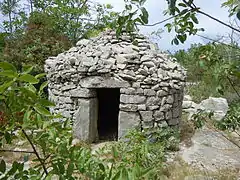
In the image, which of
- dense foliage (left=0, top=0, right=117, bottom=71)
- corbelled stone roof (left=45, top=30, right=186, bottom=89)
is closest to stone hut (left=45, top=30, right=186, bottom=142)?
corbelled stone roof (left=45, top=30, right=186, bottom=89)

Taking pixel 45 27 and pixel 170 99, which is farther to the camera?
pixel 45 27

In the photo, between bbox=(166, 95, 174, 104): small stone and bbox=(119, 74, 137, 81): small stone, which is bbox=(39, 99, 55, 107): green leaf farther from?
bbox=(166, 95, 174, 104): small stone

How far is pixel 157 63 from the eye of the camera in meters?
7.11

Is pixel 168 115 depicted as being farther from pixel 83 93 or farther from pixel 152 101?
pixel 83 93

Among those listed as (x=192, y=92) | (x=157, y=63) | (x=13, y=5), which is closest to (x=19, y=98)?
(x=157, y=63)

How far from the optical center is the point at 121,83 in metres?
6.70

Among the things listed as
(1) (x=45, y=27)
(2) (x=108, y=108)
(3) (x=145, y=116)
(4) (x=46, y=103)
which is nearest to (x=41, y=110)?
(4) (x=46, y=103)

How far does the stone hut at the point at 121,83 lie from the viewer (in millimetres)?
6680

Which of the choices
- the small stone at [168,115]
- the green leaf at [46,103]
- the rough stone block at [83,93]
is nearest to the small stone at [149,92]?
the small stone at [168,115]

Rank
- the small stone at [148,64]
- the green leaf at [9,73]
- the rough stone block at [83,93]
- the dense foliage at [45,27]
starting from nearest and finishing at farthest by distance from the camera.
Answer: the green leaf at [9,73]
the small stone at [148,64]
the rough stone block at [83,93]
the dense foliage at [45,27]

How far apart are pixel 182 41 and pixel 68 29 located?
13394 mm

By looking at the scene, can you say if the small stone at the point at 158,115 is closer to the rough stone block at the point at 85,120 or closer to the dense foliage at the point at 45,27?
the rough stone block at the point at 85,120

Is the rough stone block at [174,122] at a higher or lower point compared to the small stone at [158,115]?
lower

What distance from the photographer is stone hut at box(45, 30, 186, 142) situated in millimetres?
6680
